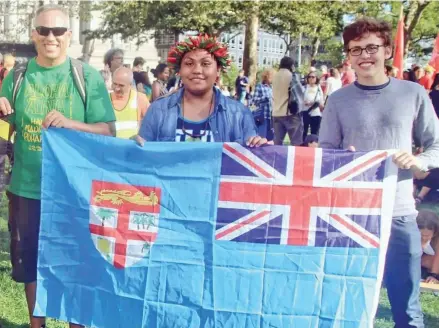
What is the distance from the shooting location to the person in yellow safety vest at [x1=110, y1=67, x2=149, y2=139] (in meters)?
6.31

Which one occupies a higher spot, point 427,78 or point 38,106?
point 427,78

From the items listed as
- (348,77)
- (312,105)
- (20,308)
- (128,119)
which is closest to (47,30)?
(20,308)

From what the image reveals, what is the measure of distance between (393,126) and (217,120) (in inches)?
35.5

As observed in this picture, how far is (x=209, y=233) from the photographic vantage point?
11.6ft

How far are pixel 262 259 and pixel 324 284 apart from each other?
0.34 meters

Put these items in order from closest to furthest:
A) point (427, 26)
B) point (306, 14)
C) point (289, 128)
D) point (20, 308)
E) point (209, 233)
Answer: point (209, 233) → point (20, 308) → point (289, 128) → point (306, 14) → point (427, 26)

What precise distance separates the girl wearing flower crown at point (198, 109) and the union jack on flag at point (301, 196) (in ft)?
0.52

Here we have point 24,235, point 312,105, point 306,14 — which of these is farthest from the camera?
point 306,14

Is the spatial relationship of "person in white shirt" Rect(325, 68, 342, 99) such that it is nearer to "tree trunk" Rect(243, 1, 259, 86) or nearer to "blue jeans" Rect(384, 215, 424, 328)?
"tree trunk" Rect(243, 1, 259, 86)

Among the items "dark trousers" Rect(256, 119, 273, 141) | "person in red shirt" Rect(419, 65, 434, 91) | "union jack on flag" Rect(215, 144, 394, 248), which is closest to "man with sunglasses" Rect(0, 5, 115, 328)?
"union jack on flag" Rect(215, 144, 394, 248)

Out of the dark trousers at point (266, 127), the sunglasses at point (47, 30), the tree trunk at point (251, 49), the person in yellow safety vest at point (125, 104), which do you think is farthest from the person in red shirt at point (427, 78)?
the tree trunk at point (251, 49)

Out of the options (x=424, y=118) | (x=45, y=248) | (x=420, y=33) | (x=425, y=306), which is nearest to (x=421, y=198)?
(x=425, y=306)

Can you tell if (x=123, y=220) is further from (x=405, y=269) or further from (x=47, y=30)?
(x=405, y=269)

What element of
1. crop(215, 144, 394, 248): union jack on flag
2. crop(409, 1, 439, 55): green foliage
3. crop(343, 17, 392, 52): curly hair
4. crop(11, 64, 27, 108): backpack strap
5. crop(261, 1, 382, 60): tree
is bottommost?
crop(215, 144, 394, 248): union jack on flag
